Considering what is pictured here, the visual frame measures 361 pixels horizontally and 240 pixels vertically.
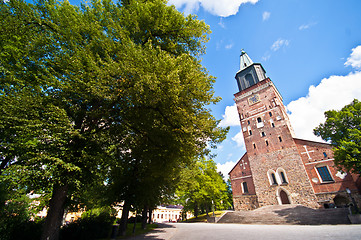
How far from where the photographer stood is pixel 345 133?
733 inches

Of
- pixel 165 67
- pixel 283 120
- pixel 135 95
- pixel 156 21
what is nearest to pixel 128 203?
pixel 135 95

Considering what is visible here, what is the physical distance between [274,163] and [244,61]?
2381 cm

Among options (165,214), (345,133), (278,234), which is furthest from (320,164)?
(165,214)

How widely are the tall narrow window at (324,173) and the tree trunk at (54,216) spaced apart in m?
32.6

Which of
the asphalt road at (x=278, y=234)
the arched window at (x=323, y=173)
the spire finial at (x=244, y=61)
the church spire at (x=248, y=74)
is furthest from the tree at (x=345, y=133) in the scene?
the spire finial at (x=244, y=61)

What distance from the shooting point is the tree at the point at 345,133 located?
16.2 metres

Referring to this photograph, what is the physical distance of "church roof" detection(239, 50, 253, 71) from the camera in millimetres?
36938

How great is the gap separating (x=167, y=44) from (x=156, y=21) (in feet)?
4.96

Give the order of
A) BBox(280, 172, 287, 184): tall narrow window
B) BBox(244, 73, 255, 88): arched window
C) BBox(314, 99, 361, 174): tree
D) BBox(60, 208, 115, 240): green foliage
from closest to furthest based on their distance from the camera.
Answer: BBox(60, 208, 115, 240): green foliage, BBox(314, 99, 361, 174): tree, BBox(280, 172, 287, 184): tall narrow window, BBox(244, 73, 255, 88): arched window

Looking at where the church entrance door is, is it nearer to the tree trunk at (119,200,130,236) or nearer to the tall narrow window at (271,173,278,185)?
the tall narrow window at (271,173,278,185)

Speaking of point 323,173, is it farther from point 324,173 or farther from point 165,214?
point 165,214

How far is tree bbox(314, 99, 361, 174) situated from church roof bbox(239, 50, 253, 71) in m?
20.4

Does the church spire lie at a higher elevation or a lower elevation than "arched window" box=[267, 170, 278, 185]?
higher

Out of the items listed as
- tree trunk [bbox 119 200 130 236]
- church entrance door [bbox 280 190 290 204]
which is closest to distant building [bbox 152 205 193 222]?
church entrance door [bbox 280 190 290 204]
